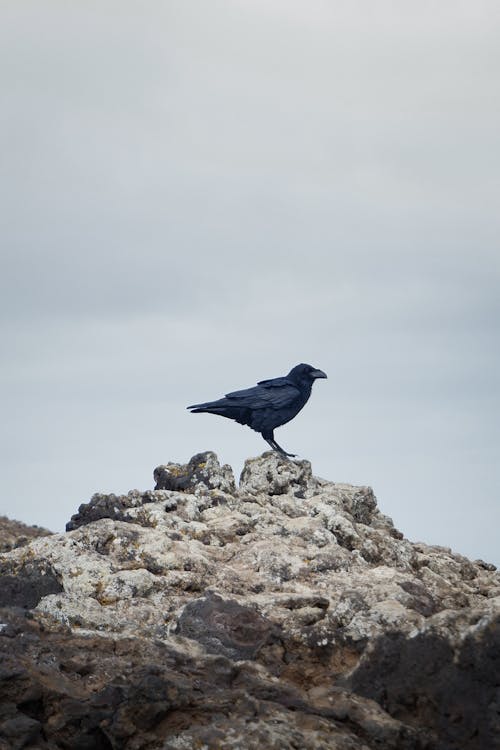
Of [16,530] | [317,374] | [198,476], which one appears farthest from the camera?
[16,530]

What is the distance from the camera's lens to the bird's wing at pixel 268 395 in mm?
15062

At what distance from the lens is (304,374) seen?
50.5 feet

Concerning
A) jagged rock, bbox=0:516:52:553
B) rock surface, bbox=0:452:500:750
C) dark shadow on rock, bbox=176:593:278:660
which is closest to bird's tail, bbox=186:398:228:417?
rock surface, bbox=0:452:500:750

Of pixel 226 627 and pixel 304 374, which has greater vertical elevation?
pixel 304 374

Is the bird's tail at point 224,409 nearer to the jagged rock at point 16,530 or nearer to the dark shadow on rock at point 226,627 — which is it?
the dark shadow on rock at point 226,627

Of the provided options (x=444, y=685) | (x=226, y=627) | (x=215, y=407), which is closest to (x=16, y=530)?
(x=215, y=407)

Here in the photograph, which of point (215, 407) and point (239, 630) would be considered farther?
point (215, 407)

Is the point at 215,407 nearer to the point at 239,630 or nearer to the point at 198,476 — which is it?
the point at 198,476

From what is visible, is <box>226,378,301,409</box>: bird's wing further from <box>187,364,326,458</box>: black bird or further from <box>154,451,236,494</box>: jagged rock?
<box>154,451,236,494</box>: jagged rock

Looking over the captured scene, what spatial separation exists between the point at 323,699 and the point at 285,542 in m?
3.70

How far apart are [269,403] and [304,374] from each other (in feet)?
2.58

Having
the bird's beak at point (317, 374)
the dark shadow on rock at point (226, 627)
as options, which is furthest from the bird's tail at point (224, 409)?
the dark shadow on rock at point (226, 627)

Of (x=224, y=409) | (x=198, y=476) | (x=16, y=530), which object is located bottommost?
(x=198, y=476)

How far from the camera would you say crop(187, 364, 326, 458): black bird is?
49.5 ft
